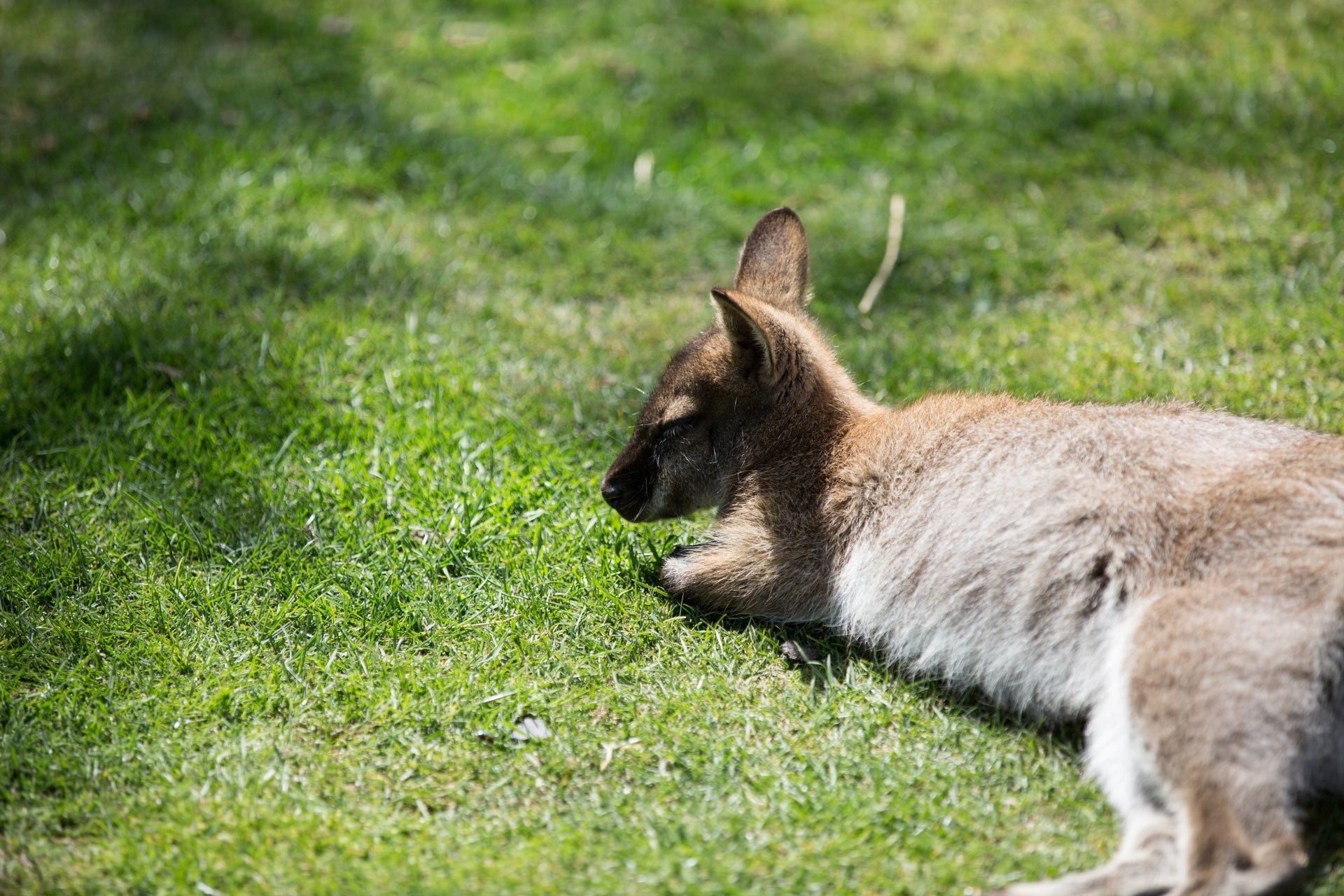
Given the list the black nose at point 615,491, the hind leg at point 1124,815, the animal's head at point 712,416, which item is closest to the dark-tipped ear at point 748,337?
the animal's head at point 712,416

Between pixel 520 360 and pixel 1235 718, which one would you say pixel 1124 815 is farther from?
pixel 520 360

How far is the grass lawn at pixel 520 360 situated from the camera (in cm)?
303

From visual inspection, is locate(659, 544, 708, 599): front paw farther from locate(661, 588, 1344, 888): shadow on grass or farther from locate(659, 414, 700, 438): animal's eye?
locate(659, 414, 700, 438): animal's eye

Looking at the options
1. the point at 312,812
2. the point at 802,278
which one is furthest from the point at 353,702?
the point at 802,278

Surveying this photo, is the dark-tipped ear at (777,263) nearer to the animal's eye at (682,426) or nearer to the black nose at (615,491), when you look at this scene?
the animal's eye at (682,426)

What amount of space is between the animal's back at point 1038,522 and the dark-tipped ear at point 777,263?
2.93ft

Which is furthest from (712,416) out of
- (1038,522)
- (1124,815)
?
(1124,815)

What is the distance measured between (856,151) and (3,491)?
502 centimetres

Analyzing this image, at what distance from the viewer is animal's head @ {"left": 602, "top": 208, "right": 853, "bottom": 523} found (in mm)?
4051

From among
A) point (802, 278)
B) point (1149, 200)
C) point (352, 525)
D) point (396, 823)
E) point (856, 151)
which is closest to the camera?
point (396, 823)

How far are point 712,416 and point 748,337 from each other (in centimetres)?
36

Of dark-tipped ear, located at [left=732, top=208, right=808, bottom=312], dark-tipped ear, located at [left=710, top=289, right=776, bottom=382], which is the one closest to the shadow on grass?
dark-tipped ear, located at [left=710, top=289, right=776, bottom=382]

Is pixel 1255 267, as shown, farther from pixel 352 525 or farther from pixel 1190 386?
pixel 352 525

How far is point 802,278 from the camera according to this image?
457 centimetres
